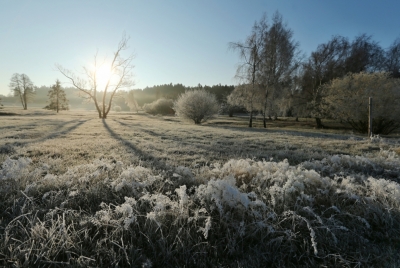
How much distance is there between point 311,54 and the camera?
27391mm

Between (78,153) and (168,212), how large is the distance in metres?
4.08

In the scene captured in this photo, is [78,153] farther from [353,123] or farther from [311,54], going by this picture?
[311,54]

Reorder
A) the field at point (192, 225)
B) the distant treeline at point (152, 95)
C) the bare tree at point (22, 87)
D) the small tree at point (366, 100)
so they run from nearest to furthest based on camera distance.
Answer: the field at point (192, 225) < the small tree at point (366, 100) < the bare tree at point (22, 87) < the distant treeline at point (152, 95)

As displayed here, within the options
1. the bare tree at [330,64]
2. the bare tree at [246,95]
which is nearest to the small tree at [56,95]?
the bare tree at [246,95]

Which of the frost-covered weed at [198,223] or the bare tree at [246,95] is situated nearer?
the frost-covered weed at [198,223]

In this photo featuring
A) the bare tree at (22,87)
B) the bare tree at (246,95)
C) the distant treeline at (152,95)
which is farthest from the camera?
the distant treeline at (152,95)

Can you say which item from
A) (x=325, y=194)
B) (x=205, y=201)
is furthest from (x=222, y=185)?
(x=325, y=194)

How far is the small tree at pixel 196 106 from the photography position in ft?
73.5

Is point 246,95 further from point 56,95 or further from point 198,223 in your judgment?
point 56,95

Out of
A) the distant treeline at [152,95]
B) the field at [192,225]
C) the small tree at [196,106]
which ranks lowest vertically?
the field at [192,225]

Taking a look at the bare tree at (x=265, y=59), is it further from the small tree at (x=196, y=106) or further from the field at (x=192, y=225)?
the field at (x=192, y=225)

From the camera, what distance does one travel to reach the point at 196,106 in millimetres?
22438

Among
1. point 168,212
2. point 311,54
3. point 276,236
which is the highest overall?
point 311,54

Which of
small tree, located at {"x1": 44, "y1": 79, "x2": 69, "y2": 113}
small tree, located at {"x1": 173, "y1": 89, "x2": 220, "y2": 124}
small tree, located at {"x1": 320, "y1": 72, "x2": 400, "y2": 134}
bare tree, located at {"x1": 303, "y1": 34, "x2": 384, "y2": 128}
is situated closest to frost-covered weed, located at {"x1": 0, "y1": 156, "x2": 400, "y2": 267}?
small tree, located at {"x1": 173, "y1": 89, "x2": 220, "y2": 124}
